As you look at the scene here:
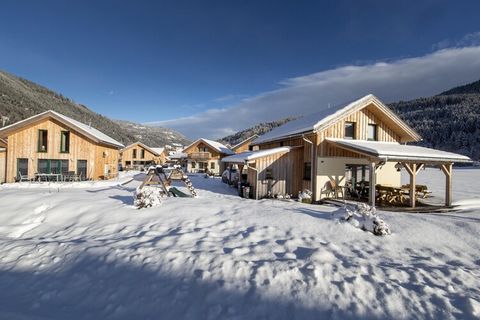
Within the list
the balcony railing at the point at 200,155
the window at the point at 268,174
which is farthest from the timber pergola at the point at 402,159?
the balcony railing at the point at 200,155

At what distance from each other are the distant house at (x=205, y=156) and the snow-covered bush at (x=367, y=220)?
3724 centimetres

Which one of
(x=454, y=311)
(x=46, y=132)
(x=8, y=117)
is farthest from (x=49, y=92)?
(x=454, y=311)

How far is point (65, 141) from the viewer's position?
80.2ft

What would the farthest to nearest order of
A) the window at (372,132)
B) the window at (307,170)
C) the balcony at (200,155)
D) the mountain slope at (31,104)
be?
the mountain slope at (31,104) → the balcony at (200,155) → the window at (372,132) → the window at (307,170)

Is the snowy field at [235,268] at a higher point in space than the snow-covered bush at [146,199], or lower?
lower

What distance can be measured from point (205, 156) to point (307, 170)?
30.7 m

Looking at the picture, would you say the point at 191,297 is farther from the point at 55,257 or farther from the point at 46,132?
the point at 46,132

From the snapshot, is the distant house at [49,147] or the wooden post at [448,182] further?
the distant house at [49,147]

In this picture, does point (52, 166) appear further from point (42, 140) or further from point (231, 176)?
point (231, 176)

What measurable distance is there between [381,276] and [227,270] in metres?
3.20

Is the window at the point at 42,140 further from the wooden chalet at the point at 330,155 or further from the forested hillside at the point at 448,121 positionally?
the forested hillside at the point at 448,121

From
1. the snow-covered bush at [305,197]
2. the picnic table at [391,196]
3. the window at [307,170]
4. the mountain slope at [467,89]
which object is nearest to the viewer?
the picnic table at [391,196]

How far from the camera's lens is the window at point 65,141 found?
2427 centimetres

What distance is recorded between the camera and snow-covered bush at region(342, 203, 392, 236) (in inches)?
323
